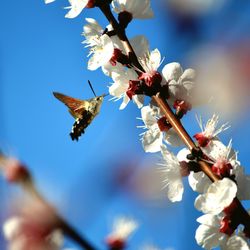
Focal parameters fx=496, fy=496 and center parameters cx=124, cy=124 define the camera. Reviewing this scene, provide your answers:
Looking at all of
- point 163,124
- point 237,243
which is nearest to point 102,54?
point 163,124

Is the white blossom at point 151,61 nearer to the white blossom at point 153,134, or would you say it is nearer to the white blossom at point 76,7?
the white blossom at point 153,134

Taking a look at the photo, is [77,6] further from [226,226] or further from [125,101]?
[226,226]

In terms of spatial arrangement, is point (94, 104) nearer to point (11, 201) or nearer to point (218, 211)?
point (218, 211)

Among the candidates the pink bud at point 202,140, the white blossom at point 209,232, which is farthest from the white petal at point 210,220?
the pink bud at point 202,140

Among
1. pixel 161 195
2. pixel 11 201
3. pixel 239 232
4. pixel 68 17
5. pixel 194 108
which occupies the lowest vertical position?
pixel 239 232

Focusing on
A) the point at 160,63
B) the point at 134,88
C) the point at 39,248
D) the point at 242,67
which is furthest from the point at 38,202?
the point at 242,67

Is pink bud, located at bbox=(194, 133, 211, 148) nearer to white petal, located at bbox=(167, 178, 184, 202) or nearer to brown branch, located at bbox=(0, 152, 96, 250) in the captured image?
white petal, located at bbox=(167, 178, 184, 202)

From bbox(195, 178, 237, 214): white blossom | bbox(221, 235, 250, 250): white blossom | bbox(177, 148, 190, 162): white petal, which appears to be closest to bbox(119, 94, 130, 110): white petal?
bbox(177, 148, 190, 162): white petal
